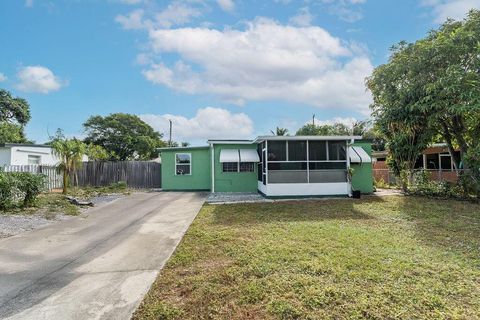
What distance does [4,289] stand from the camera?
3986 millimetres

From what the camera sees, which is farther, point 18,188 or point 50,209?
point 50,209

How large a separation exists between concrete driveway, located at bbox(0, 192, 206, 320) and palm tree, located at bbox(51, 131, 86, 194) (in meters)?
7.14

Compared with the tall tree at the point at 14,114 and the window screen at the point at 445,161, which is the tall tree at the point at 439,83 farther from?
the tall tree at the point at 14,114

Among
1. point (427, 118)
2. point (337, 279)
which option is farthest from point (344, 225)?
point (427, 118)

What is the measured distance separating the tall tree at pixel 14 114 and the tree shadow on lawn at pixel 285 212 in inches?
1306

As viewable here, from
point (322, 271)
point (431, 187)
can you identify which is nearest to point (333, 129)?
point (431, 187)

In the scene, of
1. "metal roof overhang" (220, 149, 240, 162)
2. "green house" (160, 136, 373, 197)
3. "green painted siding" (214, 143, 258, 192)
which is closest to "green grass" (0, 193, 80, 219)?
"green house" (160, 136, 373, 197)

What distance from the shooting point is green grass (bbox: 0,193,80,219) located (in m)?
9.71

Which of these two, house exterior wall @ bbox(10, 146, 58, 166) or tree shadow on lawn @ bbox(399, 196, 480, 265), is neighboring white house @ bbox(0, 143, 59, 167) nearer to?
house exterior wall @ bbox(10, 146, 58, 166)

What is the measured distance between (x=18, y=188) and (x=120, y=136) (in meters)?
30.6

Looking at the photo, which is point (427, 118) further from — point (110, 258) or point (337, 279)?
point (110, 258)

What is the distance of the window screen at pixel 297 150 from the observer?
1305 centimetres

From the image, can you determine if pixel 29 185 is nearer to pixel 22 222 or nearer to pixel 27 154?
pixel 22 222

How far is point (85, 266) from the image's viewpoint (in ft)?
16.1
